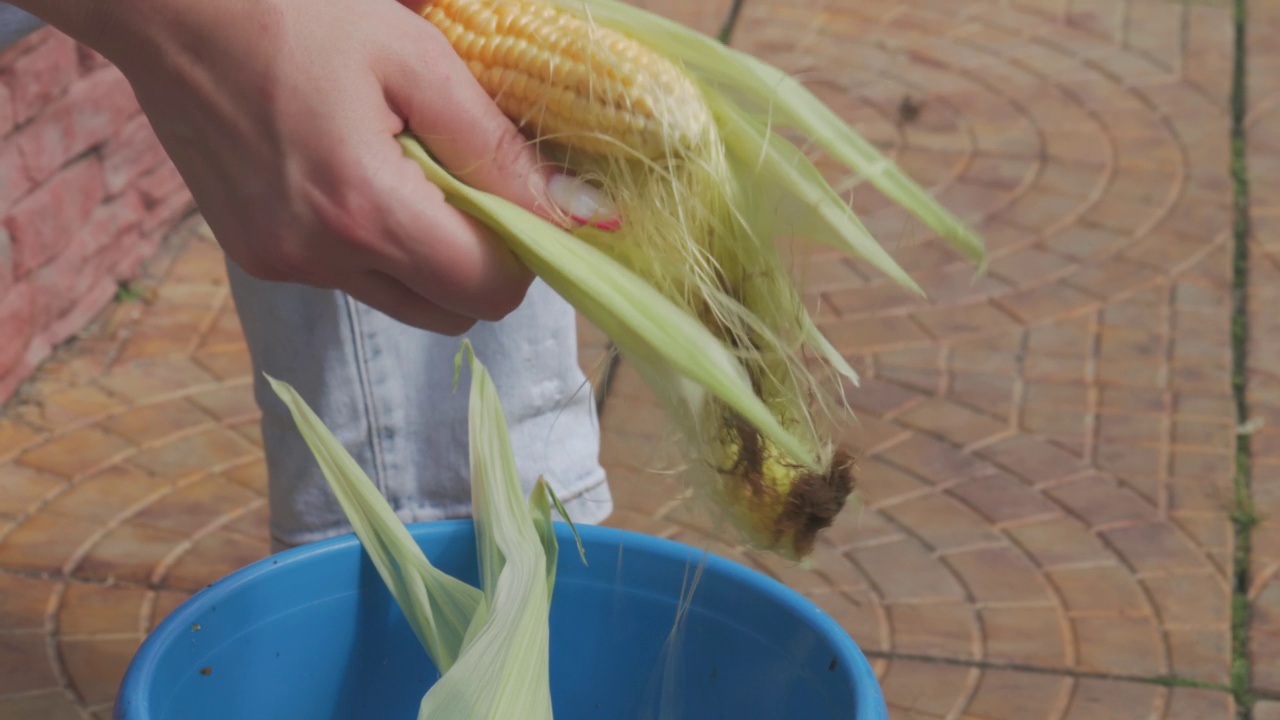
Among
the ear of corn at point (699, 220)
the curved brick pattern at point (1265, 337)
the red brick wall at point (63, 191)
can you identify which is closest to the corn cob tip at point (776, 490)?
the ear of corn at point (699, 220)

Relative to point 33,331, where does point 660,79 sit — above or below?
above

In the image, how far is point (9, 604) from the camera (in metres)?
2.00

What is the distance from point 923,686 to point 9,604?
1.28 m

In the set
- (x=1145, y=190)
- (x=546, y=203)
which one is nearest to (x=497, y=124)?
(x=546, y=203)

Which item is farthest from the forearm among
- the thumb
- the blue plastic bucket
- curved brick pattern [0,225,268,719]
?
curved brick pattern [0,225,268,719]

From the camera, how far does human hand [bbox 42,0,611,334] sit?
3.30 ft

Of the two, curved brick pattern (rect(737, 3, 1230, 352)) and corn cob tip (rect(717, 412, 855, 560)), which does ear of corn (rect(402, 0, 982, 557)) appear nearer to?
corn cob tip (rect(717, 412, 855, 560))

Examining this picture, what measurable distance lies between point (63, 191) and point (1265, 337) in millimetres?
2308

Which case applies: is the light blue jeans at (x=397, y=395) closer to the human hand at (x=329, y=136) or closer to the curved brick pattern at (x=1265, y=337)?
the human hand at (x=329, y=136)

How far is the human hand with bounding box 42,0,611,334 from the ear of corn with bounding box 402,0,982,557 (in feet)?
0.11

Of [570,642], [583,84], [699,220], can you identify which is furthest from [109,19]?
[570,642]

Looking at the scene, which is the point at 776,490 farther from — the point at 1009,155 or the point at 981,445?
the point at 1009,155

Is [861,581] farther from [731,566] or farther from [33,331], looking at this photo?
[33,331]

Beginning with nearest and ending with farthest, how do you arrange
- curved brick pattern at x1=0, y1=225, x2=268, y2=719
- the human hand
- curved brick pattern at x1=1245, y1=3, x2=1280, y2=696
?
the human hand
curved brick pattern at x1=0, y1=225, x2=268, y2=719
curved brick pattern at x1=1245, y1=3, x2=1280, y2=696
